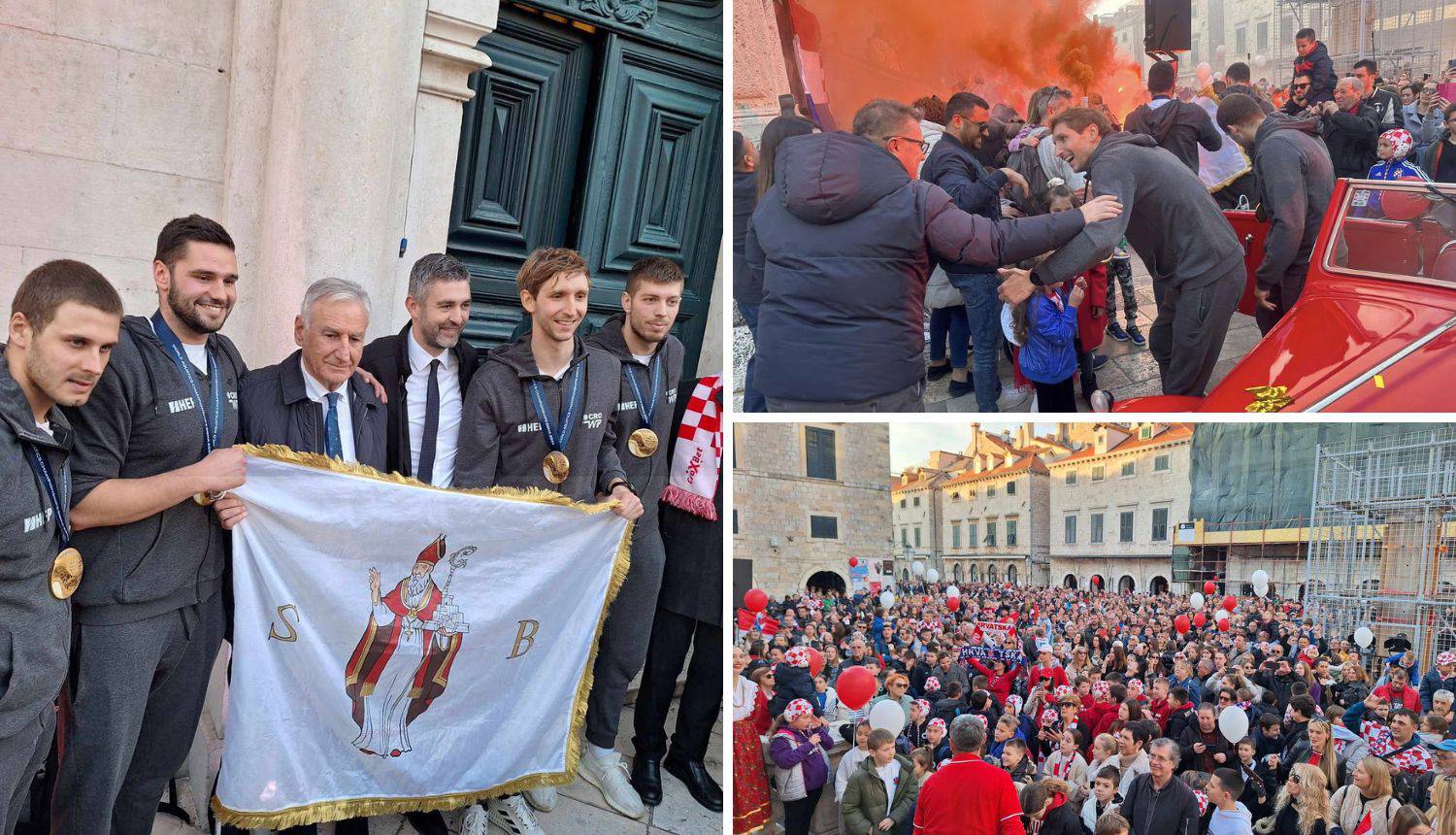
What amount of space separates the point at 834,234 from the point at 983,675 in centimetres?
164

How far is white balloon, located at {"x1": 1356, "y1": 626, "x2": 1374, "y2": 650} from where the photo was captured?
395 cm

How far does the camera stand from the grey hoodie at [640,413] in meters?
4.06

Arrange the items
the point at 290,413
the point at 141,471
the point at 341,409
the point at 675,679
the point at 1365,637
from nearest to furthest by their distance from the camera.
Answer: the point at 141,471 < the point at 290,413 < the point at 341,409 < the point at 1365,637 < the point at 675,679

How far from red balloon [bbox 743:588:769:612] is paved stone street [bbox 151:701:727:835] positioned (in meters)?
0.92

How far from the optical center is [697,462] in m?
4.29

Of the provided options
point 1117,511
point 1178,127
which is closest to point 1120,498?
point 1117,511

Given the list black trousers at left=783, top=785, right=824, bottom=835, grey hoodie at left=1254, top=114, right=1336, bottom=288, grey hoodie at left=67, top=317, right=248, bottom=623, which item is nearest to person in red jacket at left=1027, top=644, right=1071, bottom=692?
black trousers at left=783, top=785, right=824, bottom=835

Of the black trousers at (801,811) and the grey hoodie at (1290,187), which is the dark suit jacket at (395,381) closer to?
the black trousers at (801,811)

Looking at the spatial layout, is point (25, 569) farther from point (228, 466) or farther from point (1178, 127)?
point (1178, 127)

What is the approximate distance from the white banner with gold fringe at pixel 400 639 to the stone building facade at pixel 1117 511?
1.54 m

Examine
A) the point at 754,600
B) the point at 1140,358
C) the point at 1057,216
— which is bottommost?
the point at 754,600

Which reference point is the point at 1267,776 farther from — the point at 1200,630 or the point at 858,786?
the point at 858,786

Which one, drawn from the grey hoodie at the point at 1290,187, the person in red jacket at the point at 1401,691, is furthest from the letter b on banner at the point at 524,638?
the person in red jacket at the point at 1401,691

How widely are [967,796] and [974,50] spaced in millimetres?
2478
